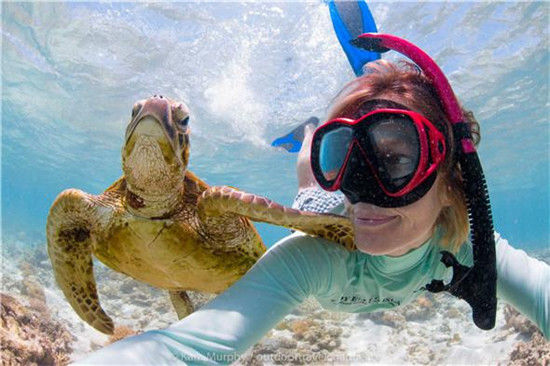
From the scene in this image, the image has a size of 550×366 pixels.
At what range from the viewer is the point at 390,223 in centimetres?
181

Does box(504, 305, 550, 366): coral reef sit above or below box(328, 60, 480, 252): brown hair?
below

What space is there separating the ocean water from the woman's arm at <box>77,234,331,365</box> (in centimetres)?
984

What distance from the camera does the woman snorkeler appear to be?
63.9 inches

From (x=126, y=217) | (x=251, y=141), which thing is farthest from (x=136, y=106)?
(x=251, y=141)

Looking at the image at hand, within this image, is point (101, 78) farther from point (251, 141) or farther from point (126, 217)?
point (126, 217)

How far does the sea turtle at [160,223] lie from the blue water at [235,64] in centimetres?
918

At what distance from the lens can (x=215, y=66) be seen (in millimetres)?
13312

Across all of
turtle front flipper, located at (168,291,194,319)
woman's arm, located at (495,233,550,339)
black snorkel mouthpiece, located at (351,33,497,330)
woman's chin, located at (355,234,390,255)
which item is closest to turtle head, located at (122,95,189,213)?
woman's chin, located at (355,234,390,255)

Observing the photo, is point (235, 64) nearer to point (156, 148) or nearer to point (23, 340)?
point (23, 340)

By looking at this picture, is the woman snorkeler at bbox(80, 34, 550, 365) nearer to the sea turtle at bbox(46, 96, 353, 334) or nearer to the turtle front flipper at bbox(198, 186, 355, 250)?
the turtle front flipper at bbox(198, 186, 355, 250)

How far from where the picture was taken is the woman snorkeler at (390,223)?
162cm

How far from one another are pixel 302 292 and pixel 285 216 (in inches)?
19.7

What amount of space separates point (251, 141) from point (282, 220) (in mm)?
18830

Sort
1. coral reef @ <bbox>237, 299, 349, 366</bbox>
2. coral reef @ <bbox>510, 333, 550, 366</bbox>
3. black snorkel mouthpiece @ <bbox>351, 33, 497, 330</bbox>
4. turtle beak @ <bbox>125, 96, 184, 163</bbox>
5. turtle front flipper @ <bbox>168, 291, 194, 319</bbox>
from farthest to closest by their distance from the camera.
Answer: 1. coral reef @ <bbox>237, 299, 349, 366</bbox>
2. coral reef @ <bbox>510, 333, 550, 366</bbox>
3. turtle front flipper @ <bbox>168, 291, 194, 319</bbox>
4. turtle beak @ <bbox>125, 96, 184, 163</bbox>
5. black snorkel mouthpiece @ <bbox>351, 33, 497, 330</bbox>
